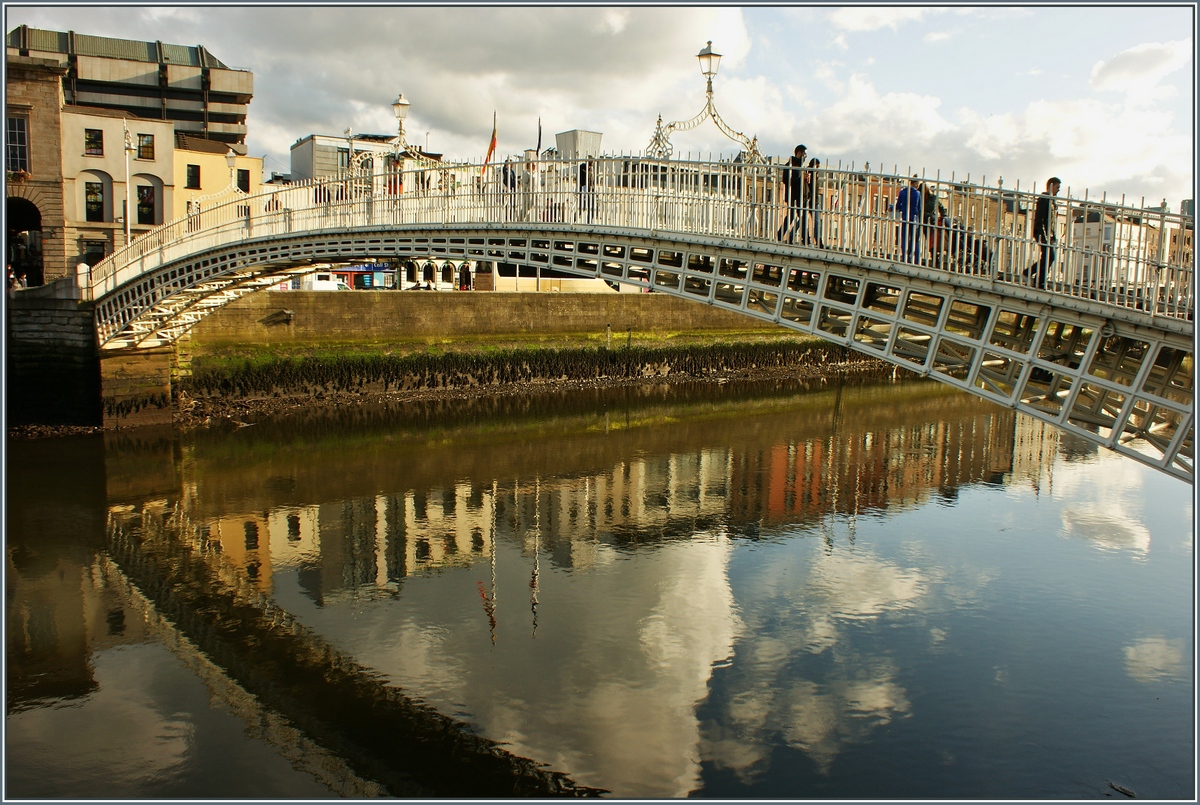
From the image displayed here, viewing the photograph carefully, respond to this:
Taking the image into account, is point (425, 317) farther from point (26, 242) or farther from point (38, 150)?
point (26, 242)

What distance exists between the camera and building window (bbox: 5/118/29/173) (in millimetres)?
22781

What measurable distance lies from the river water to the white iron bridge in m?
2.20

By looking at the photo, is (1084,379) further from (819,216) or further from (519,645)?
(519,645)

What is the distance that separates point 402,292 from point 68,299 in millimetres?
7725

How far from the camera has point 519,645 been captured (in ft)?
27.6

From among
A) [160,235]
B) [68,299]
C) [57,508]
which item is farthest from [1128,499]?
[68,299]

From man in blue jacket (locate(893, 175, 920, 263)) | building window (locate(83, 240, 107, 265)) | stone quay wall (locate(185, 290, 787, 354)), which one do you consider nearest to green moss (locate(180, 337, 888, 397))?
stone quay wall (locate(185, 290, 787, 354))

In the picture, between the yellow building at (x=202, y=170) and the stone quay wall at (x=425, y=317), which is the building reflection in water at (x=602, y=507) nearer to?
the stone quay wall at (x=425, y=317)

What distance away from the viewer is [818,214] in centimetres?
823

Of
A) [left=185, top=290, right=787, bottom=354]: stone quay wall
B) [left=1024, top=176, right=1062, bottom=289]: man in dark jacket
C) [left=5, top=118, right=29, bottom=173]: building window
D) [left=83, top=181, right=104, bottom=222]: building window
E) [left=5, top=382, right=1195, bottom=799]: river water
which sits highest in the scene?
[left=5, top=118, right=29, bottom=173]: building window

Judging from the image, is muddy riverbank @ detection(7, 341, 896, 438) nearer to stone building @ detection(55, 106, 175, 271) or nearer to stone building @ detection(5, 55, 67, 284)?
stone building @ detection(55, 106, 175, 271)

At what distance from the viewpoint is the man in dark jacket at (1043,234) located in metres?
6.84

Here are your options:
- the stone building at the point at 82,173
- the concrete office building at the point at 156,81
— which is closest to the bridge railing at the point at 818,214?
the stone building at the point at 82,173

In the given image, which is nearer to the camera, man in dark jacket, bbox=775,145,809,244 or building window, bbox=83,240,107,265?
man in dark jacket, bbox=775,145,809,244
